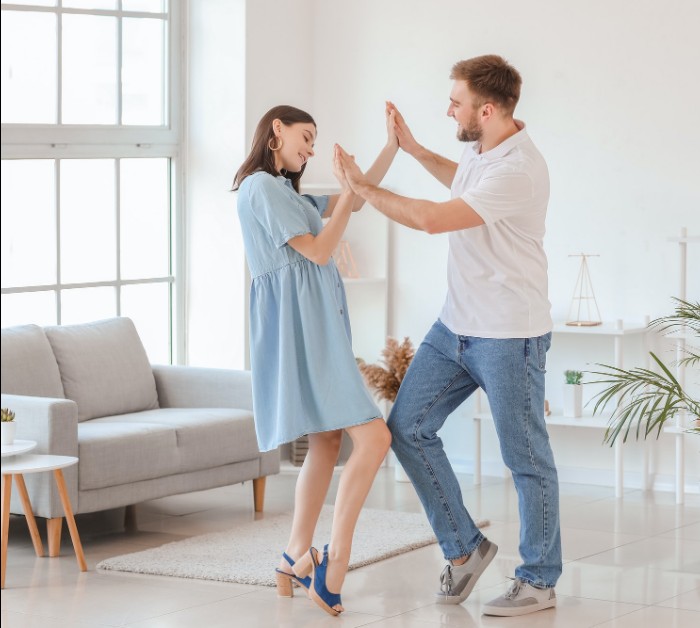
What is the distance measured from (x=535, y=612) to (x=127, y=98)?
11.1ft

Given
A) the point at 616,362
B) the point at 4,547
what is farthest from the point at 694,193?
the point at 4,547

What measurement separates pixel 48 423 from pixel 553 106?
2911 millimetres

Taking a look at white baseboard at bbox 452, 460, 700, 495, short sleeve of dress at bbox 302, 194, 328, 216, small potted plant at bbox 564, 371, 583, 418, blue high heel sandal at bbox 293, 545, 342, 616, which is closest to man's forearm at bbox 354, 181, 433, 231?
short sleeve of dress at bbox 302, 194, 328, 216

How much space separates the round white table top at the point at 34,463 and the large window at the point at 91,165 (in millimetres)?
1273

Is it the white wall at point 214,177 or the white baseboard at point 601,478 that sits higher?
the white wall at point 214,177

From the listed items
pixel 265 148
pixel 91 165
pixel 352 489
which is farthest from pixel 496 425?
pixel 91 165

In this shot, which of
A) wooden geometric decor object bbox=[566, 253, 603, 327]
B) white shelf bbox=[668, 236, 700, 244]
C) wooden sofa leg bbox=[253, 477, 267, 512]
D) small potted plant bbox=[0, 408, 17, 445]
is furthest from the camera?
wooden geometric decor object bbox=[566, 253, 603, 327]

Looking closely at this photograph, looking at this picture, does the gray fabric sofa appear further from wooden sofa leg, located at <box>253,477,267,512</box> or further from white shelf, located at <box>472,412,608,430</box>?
white shelf, located at <box>472,412,608,430</box>

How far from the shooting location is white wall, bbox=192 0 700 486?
5559 millimetres

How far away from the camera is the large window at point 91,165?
533cm

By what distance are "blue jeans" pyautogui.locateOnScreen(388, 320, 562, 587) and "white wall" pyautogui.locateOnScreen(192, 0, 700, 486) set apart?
233cm

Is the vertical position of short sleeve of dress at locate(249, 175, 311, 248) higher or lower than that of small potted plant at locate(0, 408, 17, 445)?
higher

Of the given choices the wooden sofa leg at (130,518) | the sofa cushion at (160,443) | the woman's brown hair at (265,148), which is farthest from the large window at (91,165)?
the woman's brown hair at (265,148)

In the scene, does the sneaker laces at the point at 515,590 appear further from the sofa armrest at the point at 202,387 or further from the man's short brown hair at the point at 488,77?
the sofa armrest at the point at 202,387
